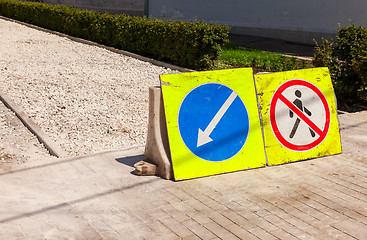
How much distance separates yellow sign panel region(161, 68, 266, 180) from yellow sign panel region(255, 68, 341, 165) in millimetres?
186

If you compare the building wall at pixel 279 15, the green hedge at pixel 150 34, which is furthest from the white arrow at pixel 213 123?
the building wall at pixel 279 15

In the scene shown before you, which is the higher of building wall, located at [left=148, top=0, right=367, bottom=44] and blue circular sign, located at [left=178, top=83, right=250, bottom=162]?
building wall, located at [left=148, top=0, right=367, bottom=44]

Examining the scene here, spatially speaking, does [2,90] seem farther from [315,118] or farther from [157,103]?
[315,118]

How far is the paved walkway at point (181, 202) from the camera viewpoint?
Answer: 4645 millimetres

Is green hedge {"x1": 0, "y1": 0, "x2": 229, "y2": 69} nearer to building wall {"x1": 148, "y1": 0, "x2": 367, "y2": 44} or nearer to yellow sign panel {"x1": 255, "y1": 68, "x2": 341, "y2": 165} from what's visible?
building wall {"x1": 148, "y1": 0, "x2": 367, "y2": 44}

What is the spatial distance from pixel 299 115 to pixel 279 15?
43.8 feet

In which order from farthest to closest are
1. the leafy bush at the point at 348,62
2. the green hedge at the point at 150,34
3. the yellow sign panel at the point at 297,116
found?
the green hedge at the point at 150,34
the leafy bush at the point at 348,62
the yellow sign panel at the point at 297,116

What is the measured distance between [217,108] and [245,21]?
49.8ft

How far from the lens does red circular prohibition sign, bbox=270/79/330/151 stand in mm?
6496

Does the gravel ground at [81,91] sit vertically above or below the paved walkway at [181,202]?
above

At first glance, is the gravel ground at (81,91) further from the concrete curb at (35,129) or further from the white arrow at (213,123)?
the white arrow at (213,123)

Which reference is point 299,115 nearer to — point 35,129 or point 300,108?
point 300,108

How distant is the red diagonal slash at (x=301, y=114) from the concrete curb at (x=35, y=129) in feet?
10.5

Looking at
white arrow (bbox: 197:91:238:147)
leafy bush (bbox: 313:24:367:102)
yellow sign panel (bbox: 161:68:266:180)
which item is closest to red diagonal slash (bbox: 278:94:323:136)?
yellow sign panel (bbox: 161:68:266:180)
